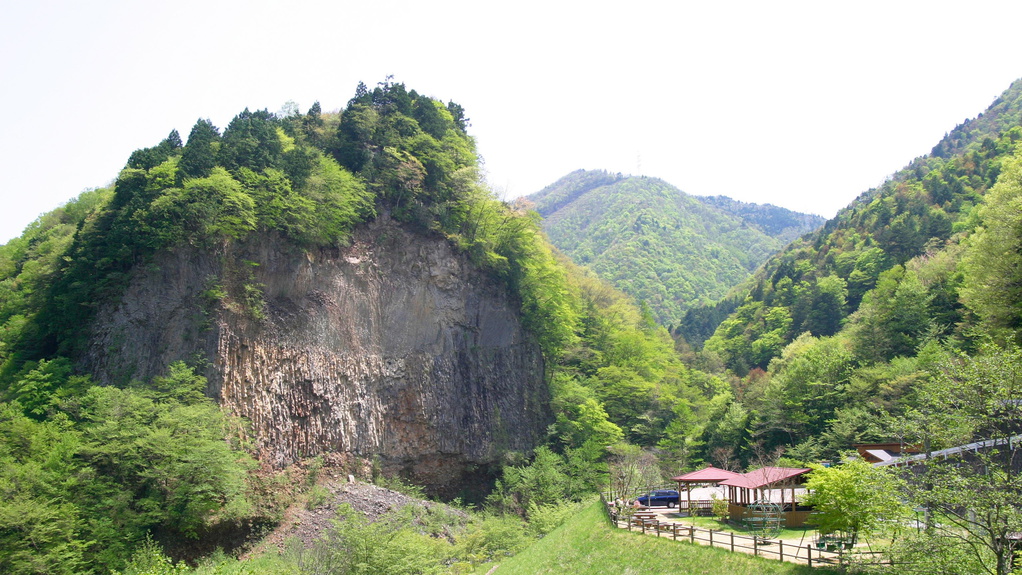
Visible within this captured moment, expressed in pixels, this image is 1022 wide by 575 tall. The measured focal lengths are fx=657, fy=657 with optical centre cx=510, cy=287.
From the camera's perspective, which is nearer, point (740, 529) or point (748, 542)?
point (748, 542)

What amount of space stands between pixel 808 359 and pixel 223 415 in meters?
39.6

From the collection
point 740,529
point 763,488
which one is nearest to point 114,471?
point 740,529

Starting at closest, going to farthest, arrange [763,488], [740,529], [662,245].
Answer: [740,529], [763,488], [662,245]

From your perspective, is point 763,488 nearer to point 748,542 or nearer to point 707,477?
point 707,477

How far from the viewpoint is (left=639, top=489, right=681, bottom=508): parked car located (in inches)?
1455

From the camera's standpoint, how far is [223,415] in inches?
1335

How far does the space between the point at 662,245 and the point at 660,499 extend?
112m

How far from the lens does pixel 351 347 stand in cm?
4256

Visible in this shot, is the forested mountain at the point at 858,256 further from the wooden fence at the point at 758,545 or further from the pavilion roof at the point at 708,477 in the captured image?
the wooden fence at the point at 758,545

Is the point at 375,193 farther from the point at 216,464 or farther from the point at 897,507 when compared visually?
the point at 897,507

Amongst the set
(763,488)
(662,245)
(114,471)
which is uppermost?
(662,245)

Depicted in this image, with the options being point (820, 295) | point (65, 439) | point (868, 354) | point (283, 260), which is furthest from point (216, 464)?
point (820, 295)

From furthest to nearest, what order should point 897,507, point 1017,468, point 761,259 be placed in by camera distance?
point 761,259, point 1017,468, point 897,507

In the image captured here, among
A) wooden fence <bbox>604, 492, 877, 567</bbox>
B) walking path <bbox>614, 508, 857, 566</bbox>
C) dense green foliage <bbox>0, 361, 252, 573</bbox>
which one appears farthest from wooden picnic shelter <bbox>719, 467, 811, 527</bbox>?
dense green foliage <bbox>0, 361, 252, 573</bbox>
